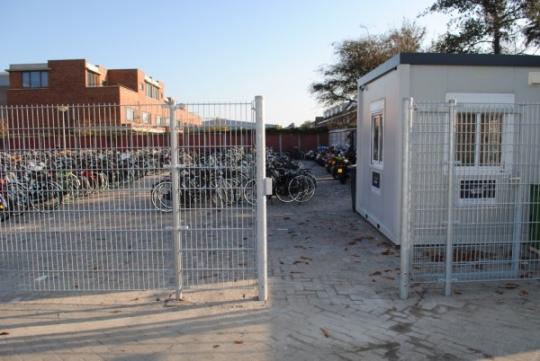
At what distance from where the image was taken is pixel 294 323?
3996 millimetres

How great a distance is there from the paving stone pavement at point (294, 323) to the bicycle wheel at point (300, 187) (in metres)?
5.65

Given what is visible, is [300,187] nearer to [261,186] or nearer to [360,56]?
[261,186]

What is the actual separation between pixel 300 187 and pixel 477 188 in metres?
6.45

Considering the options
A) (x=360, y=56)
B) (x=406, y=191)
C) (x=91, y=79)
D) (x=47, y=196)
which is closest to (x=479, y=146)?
(x=406, y=191)

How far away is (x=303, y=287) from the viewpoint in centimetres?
493

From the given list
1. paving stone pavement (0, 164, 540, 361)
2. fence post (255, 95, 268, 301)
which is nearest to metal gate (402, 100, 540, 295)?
paving stone pavement (0, 164, 540, 361)

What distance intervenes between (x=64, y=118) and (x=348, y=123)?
23198 millimetres

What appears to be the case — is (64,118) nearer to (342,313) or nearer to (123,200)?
(123,200)

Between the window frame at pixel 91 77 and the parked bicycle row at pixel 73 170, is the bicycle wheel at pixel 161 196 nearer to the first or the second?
the parked bicycle row at pixel 73 170

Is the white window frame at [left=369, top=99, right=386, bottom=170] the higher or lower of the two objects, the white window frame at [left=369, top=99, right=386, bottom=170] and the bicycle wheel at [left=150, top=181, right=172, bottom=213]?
the higher

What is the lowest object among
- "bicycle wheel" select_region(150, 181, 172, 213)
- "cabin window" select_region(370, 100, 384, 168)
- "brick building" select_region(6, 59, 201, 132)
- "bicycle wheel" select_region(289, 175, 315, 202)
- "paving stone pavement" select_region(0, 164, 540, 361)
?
"paving stone pavement" select_region(0, 164, 540, 361)

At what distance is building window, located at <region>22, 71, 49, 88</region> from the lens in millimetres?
37531

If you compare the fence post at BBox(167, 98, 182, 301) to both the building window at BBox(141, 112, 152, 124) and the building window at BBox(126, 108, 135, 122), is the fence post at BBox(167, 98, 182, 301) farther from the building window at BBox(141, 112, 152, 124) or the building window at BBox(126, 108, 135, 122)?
the building window at BBox(126, 108, 135, 122)

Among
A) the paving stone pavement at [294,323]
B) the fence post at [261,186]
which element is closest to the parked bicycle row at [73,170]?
the fence post at [261,186]
